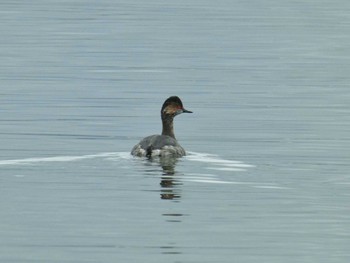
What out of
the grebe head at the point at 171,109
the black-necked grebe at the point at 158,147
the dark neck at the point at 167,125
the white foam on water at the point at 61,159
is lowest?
the white foam on water at the point at 61,159

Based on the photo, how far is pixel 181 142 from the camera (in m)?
27.6

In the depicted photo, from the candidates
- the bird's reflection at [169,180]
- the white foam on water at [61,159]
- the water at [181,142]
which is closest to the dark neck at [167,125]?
the water at [181,142]

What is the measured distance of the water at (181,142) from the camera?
60.3 feet

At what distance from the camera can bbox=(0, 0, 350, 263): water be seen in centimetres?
1838

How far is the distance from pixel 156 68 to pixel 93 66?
1.52 metres

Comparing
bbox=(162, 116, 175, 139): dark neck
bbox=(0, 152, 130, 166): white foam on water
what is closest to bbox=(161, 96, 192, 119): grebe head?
bbox=(162, 116, 175, 139): dark neck

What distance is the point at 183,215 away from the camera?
19.8m

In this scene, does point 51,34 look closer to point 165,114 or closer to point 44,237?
point 165,114

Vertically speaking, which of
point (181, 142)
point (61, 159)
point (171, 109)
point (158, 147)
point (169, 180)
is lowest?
point (169, 180)

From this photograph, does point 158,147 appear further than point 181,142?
No

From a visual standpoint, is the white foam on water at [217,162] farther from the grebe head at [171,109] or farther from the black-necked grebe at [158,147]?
the grebe head at [171,109]

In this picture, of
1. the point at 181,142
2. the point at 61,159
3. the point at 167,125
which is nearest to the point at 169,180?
the point at 61,159

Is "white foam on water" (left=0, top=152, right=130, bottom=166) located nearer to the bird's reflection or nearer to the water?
the water

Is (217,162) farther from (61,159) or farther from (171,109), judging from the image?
(171,109)
